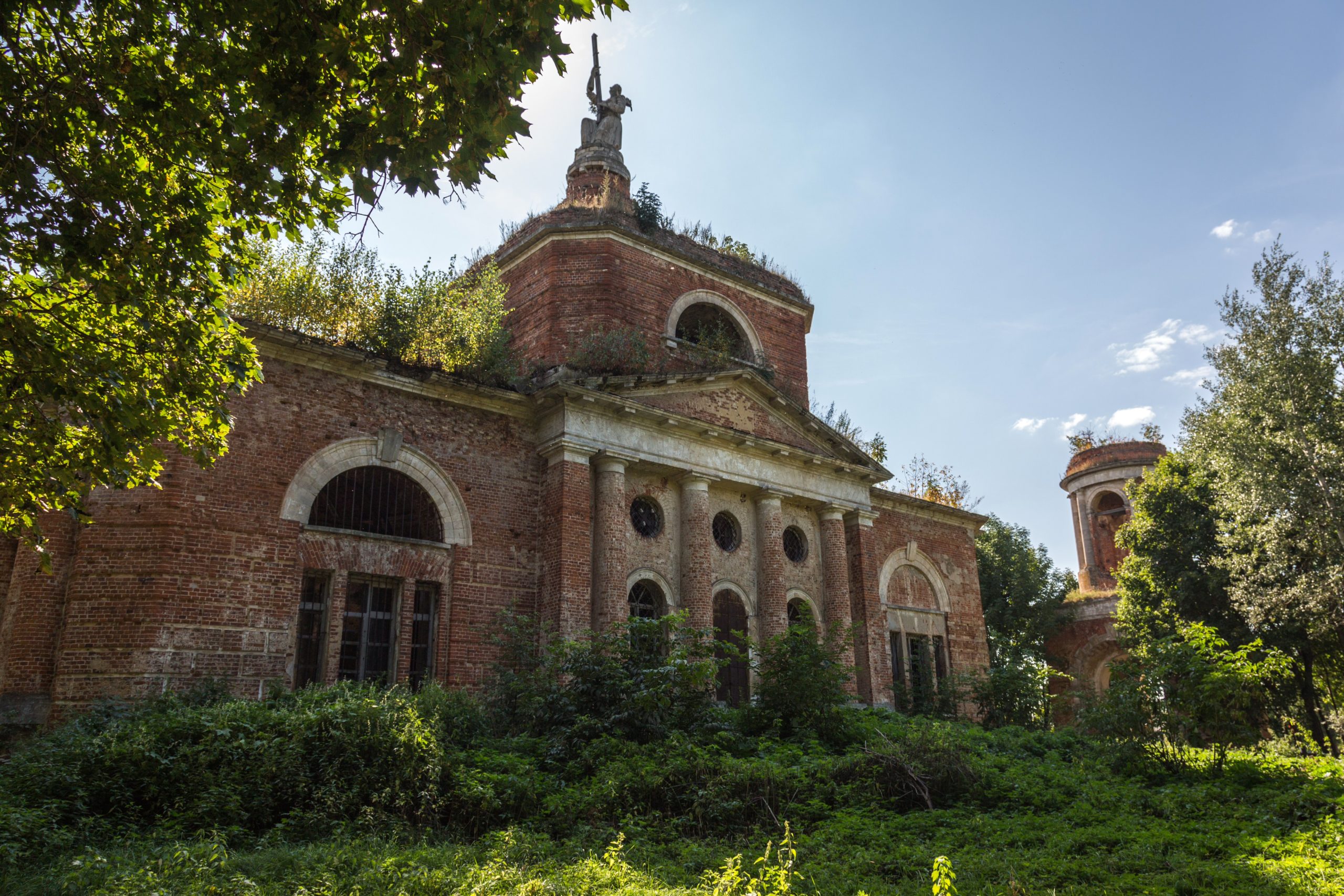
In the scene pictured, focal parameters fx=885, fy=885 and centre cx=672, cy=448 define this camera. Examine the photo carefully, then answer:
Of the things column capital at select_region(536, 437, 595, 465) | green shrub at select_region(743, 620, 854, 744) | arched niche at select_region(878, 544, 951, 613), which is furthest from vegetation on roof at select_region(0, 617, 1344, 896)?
arched niche at select_region(878, 544, 951, 613)

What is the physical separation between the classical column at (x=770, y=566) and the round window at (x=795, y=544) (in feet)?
2.78

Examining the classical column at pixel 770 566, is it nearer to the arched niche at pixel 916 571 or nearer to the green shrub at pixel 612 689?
the arched niche at pixel 916 571

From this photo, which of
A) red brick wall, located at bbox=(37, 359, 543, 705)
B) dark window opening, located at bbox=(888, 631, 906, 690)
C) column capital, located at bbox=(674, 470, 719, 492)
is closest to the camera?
red brick wall, located at bbox=(37, 359, 543, 705)

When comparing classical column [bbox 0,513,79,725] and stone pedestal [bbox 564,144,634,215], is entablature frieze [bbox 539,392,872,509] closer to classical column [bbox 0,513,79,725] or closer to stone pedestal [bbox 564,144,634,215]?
stone pedestal [bbox 564,144,634,215]

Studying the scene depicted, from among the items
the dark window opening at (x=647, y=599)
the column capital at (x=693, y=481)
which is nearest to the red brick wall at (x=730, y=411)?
the column capital at (x=693, y=481)

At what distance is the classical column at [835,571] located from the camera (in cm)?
1802

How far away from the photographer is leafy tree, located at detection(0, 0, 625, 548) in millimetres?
5645

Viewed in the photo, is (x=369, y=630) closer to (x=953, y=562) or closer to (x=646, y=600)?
(x=646, y=600)

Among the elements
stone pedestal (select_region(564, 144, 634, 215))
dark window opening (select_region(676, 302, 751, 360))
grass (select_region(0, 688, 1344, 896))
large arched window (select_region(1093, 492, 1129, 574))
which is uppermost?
stone pedestal (select_region(564, 144, 634, 215))

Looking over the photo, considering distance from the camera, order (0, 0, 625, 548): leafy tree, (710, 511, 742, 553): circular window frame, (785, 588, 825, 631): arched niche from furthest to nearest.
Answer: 1. (785, 588, 825, 631): arched niche
2. (710, 511, 742, 553): circular window frame
3. (0, 0, 625, 548): leafy tree

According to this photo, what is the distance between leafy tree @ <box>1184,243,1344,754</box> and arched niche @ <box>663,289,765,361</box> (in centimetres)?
1053

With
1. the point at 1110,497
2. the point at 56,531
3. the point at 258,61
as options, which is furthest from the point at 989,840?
the point at 1110,497

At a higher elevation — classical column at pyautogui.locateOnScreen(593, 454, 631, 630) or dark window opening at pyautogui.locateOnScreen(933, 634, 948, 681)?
classical column at pyautogui.locateOnScreen(593, 454, 631, 630)

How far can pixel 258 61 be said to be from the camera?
573 centimetres
